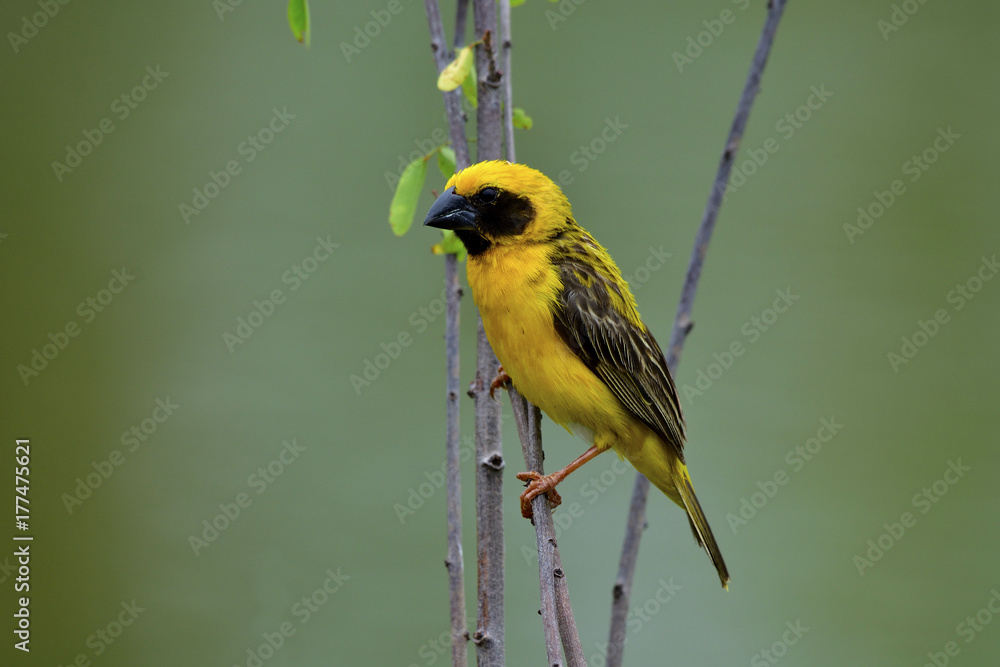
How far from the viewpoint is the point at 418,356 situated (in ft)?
17.9

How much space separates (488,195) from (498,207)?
0.06 metres

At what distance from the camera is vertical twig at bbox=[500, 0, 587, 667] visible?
1.97 metres

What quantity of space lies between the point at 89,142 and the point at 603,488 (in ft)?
11.7

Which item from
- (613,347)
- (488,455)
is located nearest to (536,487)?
(488,455)

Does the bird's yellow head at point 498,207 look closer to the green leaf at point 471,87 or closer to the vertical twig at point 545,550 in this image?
the vertical twig at point 545,550

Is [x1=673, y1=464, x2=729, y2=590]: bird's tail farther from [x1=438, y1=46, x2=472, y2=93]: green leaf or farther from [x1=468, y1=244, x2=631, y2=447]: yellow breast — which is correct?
[x1=438, y1=46, x2=472, y2=93]: green leaf

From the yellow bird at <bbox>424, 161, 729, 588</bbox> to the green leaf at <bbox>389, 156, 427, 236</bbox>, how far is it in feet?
0.27

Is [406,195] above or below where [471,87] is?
below

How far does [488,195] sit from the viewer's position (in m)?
2.90

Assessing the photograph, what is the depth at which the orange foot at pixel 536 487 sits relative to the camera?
8.01 feet

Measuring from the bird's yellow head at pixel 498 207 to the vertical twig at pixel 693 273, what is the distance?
60 cm

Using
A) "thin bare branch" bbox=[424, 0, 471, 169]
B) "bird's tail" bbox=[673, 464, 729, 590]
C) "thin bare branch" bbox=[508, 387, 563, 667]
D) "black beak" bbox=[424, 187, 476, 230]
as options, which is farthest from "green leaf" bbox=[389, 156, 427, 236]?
"bird's tail" bbox=[673, 464, 729, 590]

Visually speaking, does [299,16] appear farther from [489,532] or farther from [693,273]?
[489,532]

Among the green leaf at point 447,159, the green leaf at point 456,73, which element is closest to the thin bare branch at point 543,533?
the green leaf at point 447,159
